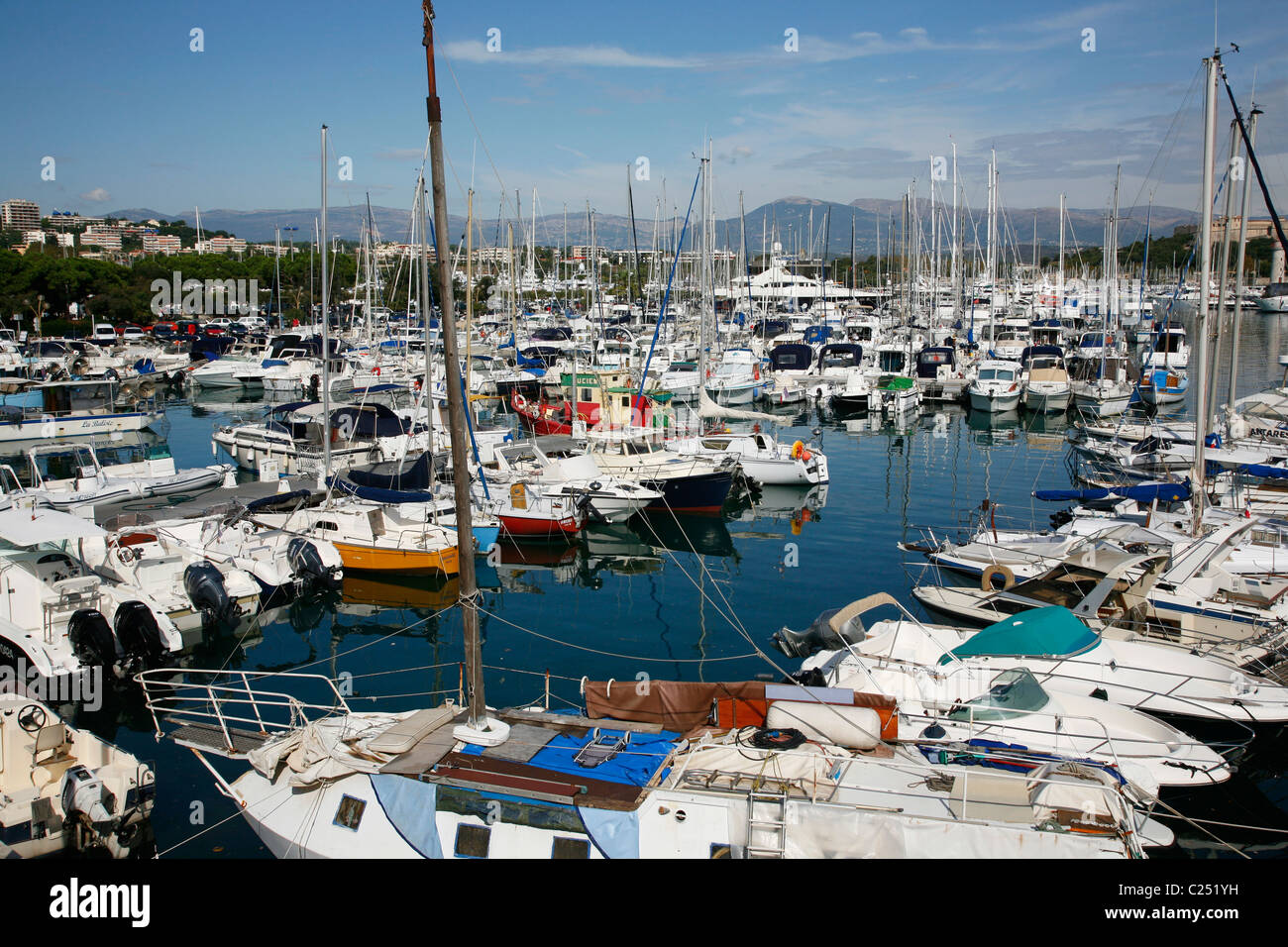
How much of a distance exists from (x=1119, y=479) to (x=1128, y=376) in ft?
88.2

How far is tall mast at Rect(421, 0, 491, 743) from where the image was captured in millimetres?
9297

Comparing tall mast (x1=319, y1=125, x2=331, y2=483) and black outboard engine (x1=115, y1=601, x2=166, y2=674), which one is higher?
tall mast (x1=319, y1=125, x2=331, y2=483)

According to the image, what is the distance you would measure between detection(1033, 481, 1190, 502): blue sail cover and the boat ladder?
20.3 m

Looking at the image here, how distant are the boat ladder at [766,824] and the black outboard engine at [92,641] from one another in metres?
13.5

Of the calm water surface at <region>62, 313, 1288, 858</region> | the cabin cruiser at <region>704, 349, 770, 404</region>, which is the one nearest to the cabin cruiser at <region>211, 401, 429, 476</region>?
the calm water surface at <region>62, 313, 1288, 858</region>

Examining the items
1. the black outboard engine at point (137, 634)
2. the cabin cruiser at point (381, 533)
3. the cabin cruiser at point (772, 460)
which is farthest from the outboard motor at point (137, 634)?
the cabin cruiser at point (772, 460)

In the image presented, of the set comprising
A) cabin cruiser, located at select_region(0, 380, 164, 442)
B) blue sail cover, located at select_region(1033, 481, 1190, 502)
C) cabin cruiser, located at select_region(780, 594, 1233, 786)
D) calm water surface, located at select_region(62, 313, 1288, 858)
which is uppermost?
cabin cruiser, located at select_region(0, 380, 164, 442)

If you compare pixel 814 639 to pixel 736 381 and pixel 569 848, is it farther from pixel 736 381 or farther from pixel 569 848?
pixel 736 381

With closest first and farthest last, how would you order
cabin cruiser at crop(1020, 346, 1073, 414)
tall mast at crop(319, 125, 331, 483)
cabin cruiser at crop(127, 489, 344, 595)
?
cabin cruiser at crop(127, 489, 344, 595) → tall mast at crop(319, 125, 331, 483) → cabin cruiser at crop(1020, 346, 1073, 414)

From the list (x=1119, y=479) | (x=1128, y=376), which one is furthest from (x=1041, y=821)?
(x=1128, y=376)

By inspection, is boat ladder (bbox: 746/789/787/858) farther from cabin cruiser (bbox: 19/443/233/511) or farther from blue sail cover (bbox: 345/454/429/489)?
cabin cruiser (bbox: 19/443/233/511)

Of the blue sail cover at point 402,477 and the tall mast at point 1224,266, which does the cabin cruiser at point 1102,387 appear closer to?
the tall mast at point 1224,266

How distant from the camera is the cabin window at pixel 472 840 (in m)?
9.40
